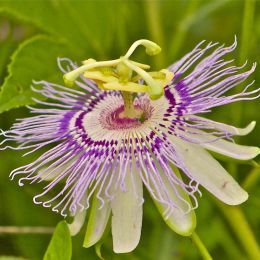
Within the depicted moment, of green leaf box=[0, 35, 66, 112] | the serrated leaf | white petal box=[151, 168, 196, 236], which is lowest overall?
white petal box=[151, 168, 196, 236]

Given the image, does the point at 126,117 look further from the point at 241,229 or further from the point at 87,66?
the point at 241,229

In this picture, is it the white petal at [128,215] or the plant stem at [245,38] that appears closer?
the white petal at [128,215]

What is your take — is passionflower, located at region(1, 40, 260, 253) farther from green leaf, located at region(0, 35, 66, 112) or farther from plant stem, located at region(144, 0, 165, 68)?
plant stem, located at region(144, 0, 165, 68)

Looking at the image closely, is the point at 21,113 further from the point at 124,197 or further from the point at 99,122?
the point at 124,197

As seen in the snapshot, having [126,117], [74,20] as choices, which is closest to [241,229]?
[126,117]

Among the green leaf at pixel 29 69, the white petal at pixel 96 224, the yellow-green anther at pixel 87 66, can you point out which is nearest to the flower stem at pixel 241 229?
the white petal at pixel 96 224

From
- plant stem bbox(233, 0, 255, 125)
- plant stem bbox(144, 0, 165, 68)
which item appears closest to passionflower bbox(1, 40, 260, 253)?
plant stem bbox(233, 0, 255, 125)

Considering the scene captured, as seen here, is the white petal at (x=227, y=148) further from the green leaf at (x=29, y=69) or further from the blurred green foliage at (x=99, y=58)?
the green leaf at (x=29, y=69)
